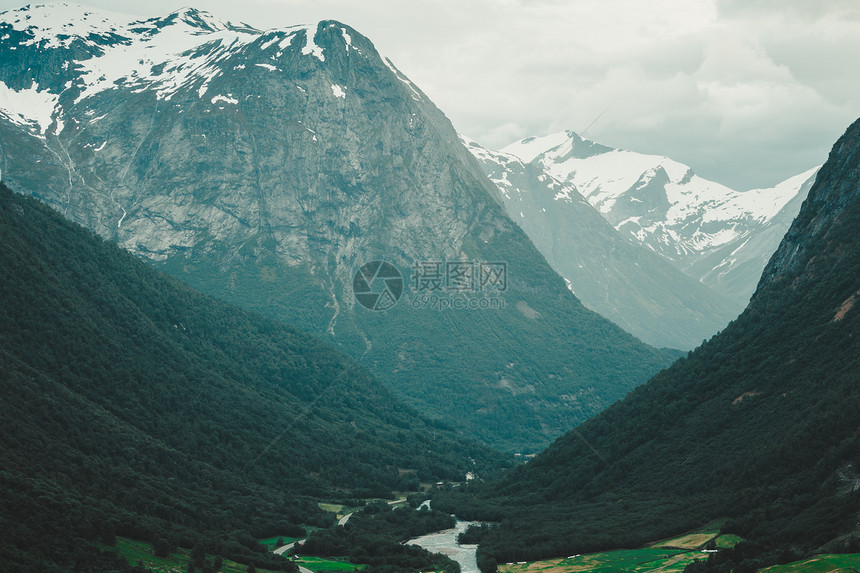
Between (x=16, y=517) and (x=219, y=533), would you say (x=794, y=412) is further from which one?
(x=16, y=517)

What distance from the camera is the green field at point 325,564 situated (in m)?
178

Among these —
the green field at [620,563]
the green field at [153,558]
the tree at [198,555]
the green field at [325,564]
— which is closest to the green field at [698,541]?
the green field at [620,563]

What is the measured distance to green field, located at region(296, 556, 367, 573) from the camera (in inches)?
6988

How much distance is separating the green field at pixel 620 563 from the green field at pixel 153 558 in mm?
48066

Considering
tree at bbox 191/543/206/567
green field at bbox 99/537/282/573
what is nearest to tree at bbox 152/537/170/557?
green field at bbox 99/537/282/573

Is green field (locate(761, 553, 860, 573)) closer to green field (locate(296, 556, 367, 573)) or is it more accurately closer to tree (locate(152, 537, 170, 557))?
green field (locate(296, 556, 367, 573))

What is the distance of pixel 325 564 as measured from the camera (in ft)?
599

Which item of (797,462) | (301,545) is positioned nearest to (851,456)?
(797,462)

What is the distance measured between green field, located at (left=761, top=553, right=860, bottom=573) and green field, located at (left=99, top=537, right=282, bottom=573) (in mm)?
86008

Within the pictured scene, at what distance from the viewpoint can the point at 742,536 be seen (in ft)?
496

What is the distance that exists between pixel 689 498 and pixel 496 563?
1577 inches

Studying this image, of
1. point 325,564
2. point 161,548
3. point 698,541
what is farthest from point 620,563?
point 161,548

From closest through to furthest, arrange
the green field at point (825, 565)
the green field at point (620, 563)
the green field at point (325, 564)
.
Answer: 1. the green field at point (825, 565)
2. the green field at point (620, 563)
3. the green field at point (325, 564)

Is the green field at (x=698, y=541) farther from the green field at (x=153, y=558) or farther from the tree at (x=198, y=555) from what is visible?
the tree at (x=198, y=555)
